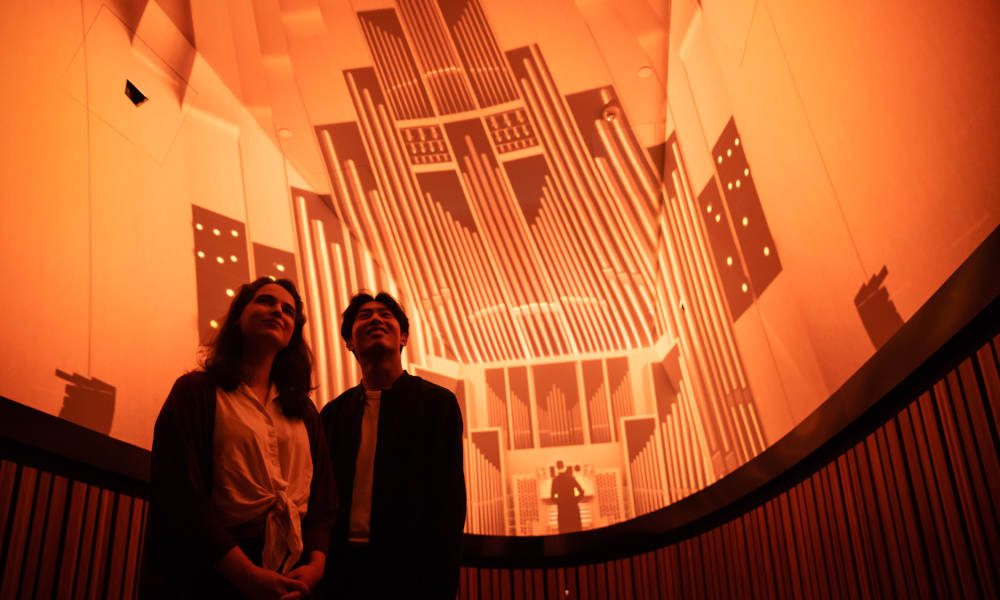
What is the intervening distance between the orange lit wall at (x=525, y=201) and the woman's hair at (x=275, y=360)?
1.62 m

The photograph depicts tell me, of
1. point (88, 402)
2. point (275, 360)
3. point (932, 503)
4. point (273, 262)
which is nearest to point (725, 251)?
point (932, 503)

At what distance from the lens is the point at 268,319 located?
177cm

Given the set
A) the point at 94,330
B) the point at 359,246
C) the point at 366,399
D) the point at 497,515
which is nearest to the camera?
the point at 366,399

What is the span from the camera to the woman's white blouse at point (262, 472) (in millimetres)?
1495

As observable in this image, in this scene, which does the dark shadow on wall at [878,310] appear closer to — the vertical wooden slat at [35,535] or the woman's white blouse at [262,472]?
the woman's white blouse at [262,472]

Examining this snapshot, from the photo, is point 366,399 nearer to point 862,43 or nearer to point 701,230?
point 862,43

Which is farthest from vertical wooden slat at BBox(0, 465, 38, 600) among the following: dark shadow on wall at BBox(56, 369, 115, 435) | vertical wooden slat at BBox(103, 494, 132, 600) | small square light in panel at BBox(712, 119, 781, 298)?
small square light in panel at BBox(712, 119, 781, 298)

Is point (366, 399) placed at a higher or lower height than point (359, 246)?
lower

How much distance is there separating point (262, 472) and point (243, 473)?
0.15 feet

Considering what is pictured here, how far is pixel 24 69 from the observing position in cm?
311

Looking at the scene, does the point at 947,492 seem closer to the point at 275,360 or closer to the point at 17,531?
the point at 275,360

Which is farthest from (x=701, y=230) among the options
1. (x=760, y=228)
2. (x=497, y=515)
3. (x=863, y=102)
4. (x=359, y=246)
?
→ (x=497, y=515)

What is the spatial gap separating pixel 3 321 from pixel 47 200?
2.11 feet

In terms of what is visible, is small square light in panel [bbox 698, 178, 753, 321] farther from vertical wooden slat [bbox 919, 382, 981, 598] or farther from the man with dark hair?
the man with dark hair
